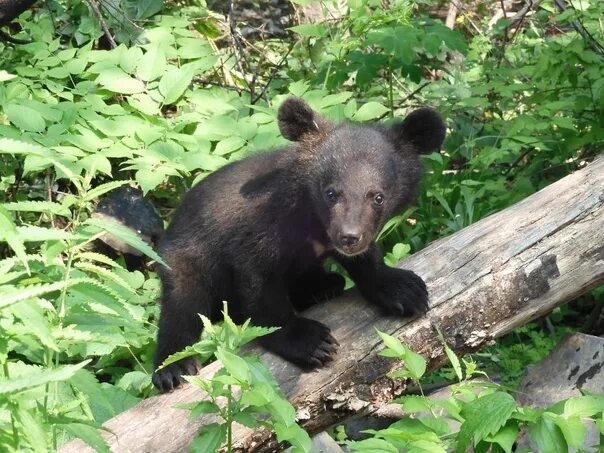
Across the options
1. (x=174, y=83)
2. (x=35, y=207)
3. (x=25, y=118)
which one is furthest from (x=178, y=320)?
(x=174, y=83)

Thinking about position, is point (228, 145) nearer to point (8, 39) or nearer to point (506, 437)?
point (8, 39)

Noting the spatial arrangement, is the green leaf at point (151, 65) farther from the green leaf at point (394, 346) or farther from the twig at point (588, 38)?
the green leaf at point (394, 346)

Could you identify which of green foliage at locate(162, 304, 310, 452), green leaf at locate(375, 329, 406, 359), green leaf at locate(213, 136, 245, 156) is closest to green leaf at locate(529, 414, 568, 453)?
green leaf at locate(375, 329, 406, 359)

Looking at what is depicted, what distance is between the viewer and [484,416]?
9.97 feet

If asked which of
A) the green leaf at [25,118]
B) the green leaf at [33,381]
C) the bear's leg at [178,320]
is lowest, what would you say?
the bear's leg at [178,320]

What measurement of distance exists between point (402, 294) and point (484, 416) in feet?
4.96

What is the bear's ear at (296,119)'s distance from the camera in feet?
16.6

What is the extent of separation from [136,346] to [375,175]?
1933 mm

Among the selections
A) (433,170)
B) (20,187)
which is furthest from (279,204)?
(20,187)

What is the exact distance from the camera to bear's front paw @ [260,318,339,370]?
4.32m

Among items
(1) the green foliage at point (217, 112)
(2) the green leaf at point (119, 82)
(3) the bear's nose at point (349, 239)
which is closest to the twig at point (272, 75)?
(1) the green foliage at point (217, 112)

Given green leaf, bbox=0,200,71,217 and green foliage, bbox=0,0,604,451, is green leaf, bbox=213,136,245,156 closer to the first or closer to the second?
green foliage, bbox=0,0,604,451

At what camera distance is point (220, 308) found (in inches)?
203

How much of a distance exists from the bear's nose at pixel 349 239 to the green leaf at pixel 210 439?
5.07 ft
